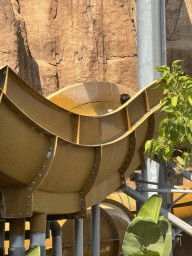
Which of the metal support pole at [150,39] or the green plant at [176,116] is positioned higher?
the metal support pole at [150,39]

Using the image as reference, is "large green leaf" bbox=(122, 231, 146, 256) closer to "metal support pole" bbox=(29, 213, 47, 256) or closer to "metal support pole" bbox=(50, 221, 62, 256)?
"metal support pole" bbox=(29, 213, 47, 256)

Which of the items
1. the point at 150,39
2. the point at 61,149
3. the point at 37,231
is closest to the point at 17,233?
the point at 37,231

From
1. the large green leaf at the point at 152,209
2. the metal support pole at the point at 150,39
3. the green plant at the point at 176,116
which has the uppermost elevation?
the metal support pole at the point at 150,39

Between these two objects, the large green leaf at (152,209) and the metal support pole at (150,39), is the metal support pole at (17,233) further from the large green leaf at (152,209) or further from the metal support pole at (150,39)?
the metal support pole at (150,39)

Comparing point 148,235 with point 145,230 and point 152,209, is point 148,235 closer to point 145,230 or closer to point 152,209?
point 145,230

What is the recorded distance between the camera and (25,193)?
5.10 meters

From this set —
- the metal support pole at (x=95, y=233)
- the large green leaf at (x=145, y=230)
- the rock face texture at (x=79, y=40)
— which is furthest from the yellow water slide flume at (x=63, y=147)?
the rock face texture at (x=79, y=40)

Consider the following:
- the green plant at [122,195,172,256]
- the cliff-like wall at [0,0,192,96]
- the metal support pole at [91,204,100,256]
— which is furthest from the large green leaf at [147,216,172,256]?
the cliff-like wall at [0,0,192,96]

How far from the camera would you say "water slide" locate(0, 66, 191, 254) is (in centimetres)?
481

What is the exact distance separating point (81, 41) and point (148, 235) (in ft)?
56.7

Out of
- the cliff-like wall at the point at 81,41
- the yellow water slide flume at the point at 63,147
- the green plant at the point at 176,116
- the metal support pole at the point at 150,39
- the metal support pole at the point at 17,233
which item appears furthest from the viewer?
the cliff-like wall at the point at 81,41

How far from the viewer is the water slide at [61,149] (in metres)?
4.81

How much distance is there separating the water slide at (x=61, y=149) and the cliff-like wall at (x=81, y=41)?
38.1 feet

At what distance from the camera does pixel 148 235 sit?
12.2 ft
